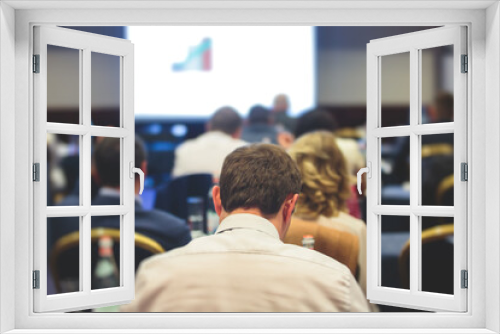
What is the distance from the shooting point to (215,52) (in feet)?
20.4

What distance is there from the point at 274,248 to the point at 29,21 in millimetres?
1711

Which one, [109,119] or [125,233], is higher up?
[109,119]

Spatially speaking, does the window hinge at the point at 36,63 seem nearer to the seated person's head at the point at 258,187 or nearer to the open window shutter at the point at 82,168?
the open window shutter at the point at 82,168

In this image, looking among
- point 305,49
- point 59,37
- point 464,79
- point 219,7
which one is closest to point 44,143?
point 59,37

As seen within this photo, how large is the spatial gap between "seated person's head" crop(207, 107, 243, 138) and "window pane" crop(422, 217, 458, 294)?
1827mm

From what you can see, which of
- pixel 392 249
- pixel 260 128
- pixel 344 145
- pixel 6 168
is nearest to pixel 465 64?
pixel 344 145

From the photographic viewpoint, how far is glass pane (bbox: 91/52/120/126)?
20.0 ft

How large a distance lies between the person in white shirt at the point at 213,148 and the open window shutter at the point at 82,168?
151 cm

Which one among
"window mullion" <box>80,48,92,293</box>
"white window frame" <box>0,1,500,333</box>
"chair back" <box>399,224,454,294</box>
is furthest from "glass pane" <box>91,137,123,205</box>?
"chair back" <box>399,224,454,294</box>

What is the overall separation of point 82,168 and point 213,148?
1884mm

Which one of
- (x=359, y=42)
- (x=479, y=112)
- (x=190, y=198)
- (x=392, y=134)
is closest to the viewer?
(x=479, y=112)

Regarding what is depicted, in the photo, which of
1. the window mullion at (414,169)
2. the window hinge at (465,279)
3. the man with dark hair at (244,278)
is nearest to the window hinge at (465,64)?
the window mullion at (414,169)

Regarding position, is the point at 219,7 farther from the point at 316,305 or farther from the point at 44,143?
the point at 316,305

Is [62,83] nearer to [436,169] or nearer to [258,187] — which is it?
[258,187]
